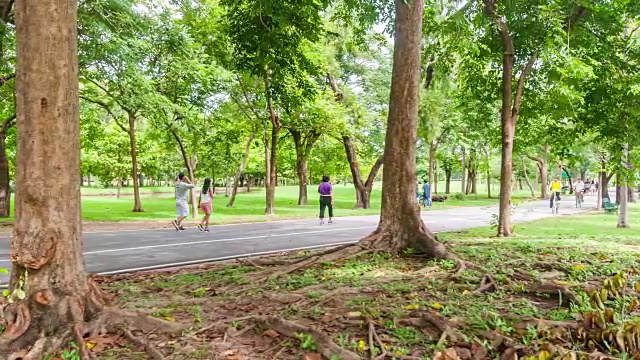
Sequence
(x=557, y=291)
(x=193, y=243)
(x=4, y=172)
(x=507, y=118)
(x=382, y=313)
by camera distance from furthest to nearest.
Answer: (x=4, y=172) < (x=507, y=118) < (x=193, y=243) < (x=557, y=291) < (x=382, y=313)

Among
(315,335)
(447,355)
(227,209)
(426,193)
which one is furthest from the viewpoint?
(426,193)

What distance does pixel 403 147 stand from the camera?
8562mm

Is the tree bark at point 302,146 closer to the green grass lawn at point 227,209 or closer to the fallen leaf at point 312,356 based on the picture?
the green grass lawn at point 227,209

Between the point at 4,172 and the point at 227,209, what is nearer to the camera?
the point at 4,172

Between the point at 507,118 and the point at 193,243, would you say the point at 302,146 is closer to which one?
the point at 507,118

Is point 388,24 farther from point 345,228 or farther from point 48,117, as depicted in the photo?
point 48,117

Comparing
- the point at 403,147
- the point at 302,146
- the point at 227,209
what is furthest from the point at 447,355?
the point at 302,146

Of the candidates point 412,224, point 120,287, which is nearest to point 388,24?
point 412,224

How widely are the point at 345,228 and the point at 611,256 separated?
9.14 meters

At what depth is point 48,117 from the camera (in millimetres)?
4234

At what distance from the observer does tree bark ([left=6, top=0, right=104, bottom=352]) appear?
418cm

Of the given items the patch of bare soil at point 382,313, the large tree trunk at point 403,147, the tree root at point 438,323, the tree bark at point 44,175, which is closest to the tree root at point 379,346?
the patch of bare soil at point 382,313

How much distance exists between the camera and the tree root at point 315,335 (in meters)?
3.86

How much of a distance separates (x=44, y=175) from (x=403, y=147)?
5.88 meters
